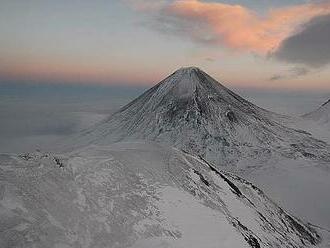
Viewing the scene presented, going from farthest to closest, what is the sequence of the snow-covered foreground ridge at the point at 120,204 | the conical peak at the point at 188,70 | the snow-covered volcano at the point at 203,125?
the conical peak at the point at 188,70
the snow-covered volcano at the point at 203,125
the snow-covered foreground ridge at the point at 120,204

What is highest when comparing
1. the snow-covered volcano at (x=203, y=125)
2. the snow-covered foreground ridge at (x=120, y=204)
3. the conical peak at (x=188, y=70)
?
the conical peak at (x=188, y=70)

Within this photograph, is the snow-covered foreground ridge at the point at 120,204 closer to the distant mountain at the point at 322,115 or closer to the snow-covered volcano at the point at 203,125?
the snow-covered volcano at the point at 203,125

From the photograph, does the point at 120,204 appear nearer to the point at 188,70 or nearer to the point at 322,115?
the point at 188,70

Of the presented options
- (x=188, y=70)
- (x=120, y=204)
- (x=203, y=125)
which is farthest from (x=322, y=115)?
(x=120, y=204)

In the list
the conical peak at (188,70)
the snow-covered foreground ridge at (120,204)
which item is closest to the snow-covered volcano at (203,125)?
the conical peak at (188,70)

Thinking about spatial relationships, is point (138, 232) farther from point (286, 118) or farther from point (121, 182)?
point (286, 118)

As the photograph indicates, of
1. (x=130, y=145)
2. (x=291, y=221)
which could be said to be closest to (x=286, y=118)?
(x=291, y=221)

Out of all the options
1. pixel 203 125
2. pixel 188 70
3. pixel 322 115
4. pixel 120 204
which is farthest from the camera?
pixel 322 115
